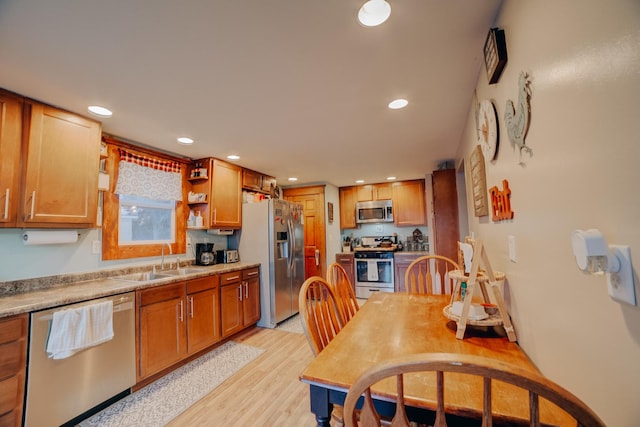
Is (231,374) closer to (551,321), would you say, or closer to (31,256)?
(31,256)

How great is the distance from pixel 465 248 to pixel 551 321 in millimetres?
629

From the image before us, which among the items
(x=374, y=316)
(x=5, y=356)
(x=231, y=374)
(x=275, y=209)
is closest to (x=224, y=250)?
(x=275, y=209)

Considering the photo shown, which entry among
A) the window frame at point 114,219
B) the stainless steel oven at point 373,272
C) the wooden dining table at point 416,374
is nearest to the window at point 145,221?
the window frame at point 114,219

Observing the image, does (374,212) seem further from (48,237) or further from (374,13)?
(48,237)

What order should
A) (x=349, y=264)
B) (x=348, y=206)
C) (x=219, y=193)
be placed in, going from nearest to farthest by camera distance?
(x=219, y=193) → (x=349, y=264) → (x=348, y=206)

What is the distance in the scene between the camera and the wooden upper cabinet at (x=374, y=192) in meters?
5.24

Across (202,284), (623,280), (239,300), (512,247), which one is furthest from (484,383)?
(239,300)

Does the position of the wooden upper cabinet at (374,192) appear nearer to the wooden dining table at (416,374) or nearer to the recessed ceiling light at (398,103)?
the recessed ceiling light at (398,103)

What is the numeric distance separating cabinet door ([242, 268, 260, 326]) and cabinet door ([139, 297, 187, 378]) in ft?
2.88

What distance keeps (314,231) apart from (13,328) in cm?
379

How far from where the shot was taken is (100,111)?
6.63 feet

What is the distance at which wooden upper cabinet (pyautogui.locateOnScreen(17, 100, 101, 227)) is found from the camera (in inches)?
71.7

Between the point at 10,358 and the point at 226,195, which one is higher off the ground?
the point at 226,195

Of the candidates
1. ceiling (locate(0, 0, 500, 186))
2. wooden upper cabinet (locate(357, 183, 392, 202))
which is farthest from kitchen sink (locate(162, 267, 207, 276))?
wooden upper cabinet (locate(357, 183, 392, 202))
